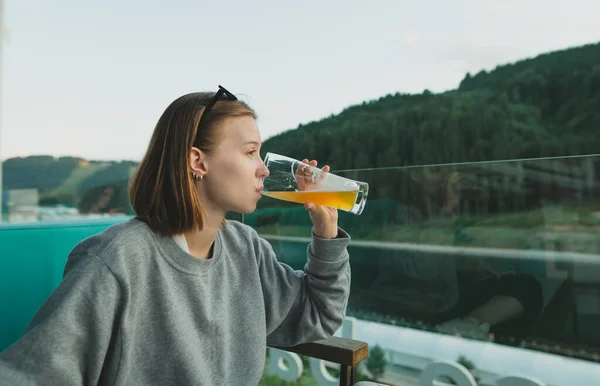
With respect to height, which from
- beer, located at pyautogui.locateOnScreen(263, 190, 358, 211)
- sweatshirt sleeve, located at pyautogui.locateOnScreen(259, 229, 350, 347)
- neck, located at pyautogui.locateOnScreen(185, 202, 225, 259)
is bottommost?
sweatshirt sleeve, located at pyautogui.locateOnScreen(259, 229, 350, 347)

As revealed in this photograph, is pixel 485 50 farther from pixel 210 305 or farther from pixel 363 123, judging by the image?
pixel 210 305

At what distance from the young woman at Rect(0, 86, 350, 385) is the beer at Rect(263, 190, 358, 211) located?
2 centimetres

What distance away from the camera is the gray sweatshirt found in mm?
585

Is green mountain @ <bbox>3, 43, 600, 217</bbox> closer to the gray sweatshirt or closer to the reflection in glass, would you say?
the reflection in glass

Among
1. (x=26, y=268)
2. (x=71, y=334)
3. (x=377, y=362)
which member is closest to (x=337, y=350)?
(x=71, y=334)

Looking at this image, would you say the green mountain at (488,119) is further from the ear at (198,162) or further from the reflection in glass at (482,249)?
the ear at (198,162)

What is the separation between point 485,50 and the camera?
9141mm

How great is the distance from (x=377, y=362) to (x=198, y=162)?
1.37 meters

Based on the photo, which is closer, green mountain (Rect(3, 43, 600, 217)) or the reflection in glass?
the reflection in glass

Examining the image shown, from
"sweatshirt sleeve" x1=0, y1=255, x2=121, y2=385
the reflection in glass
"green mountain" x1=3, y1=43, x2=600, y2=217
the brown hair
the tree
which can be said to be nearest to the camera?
"sweatshirt sleeve" x1=0, y1=255, x2=121, y2=385

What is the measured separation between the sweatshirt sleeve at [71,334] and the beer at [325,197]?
365 millimetres

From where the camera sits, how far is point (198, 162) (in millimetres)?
807

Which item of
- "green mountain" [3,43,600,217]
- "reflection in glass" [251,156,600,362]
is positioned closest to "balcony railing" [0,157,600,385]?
"reflection in glass" [251,156,600,362]

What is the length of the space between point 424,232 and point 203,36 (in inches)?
245
